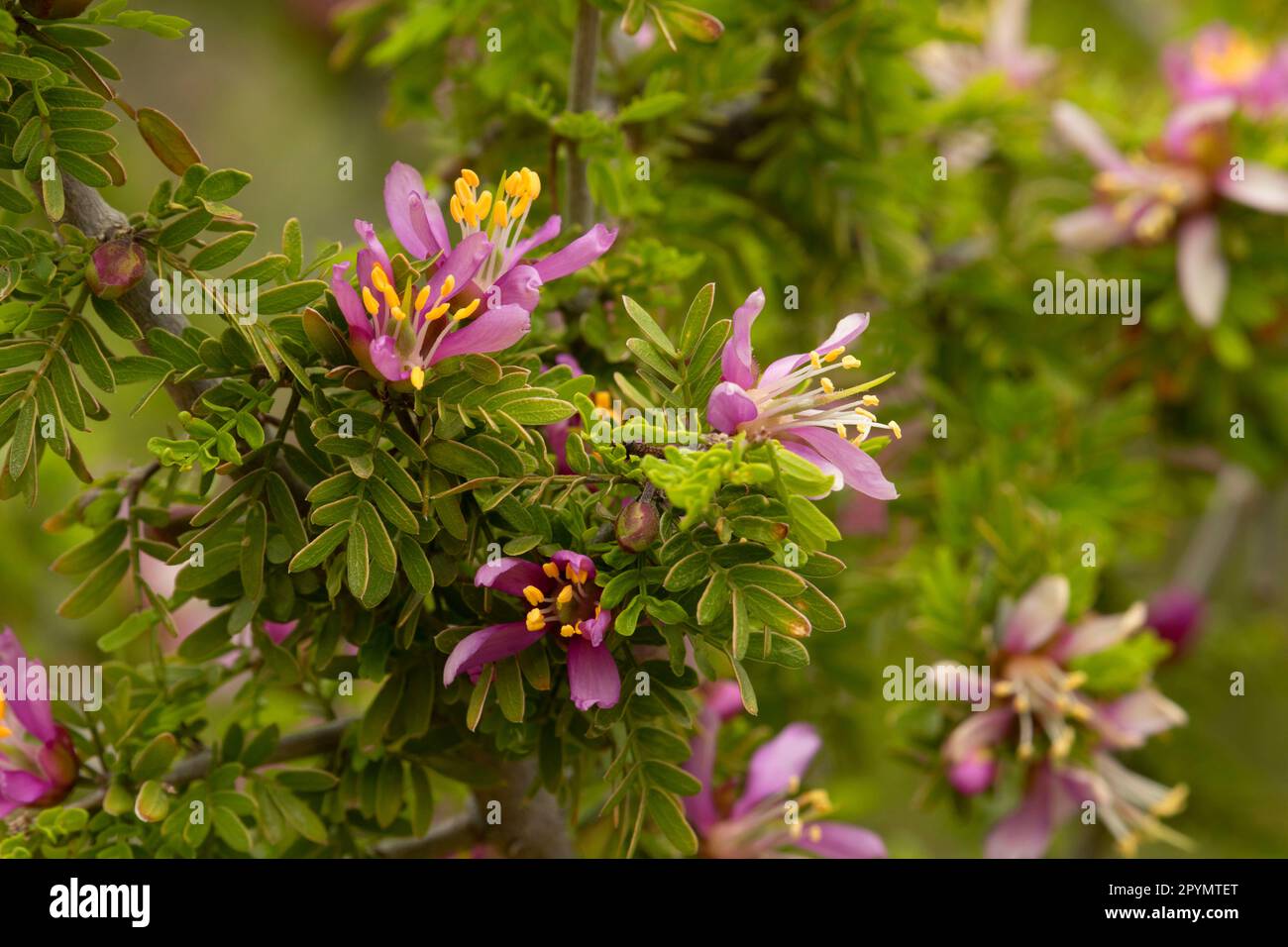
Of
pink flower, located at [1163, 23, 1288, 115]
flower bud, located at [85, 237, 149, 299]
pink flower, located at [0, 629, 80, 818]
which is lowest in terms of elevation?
pink flower, located at [0, 629, 80, 818]

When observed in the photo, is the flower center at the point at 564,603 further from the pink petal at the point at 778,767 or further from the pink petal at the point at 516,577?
the pink petal at the point at 778,767

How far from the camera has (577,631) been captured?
2.31ft

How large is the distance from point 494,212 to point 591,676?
0.28 m

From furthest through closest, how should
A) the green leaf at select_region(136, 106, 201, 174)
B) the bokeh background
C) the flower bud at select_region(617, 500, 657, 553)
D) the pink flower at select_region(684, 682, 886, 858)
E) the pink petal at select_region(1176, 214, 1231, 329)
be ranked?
the pink petal at select_region(1176, 214, 1231, 329), the bokeh background, the pink flower at select_region(684, 682, 886, 858), the green leaf at select_region(136, 106, 201, 174), the flower bud at select_region(617, 500, 657, 553)

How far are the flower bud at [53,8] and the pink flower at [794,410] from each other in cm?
45

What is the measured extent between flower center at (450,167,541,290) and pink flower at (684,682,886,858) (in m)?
0.41

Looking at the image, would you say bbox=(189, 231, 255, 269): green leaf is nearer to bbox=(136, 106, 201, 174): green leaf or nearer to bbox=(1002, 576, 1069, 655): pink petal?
bbox=(136, 106, 201, 174): green leaf

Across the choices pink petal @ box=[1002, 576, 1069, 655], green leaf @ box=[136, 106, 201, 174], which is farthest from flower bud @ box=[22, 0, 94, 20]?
pink petal @ box=[1002, 576, 1069, 655]

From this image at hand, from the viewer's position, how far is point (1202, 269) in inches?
54.8

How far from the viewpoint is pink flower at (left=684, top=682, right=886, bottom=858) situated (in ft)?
3.17

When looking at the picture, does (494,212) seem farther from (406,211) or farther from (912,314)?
(912,314)

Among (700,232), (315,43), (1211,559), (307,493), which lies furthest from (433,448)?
(315,43)

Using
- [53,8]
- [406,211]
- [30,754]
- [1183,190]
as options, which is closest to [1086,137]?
[1183,190]
